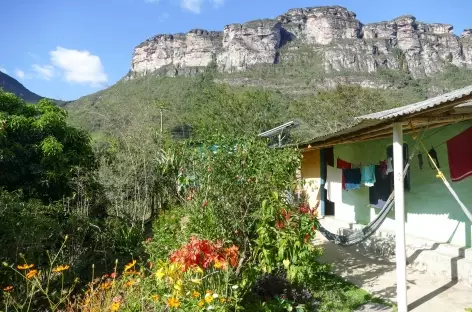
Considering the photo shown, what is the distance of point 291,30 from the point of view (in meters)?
68.6

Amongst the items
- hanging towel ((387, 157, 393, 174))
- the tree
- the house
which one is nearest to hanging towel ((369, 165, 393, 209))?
the house

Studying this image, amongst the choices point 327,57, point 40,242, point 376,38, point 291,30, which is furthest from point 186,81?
point 40,242

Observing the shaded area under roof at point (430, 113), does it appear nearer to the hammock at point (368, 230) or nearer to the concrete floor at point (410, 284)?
the hammock at point (368, 230)

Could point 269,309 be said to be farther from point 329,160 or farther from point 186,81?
point 186,81

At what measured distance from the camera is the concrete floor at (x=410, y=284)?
10.9 ft

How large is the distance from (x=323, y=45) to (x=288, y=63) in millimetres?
8215

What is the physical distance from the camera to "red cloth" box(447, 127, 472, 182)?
3861 millimetres

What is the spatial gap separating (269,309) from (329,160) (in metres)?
5.54

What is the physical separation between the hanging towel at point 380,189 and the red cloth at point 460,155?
1.33 meters

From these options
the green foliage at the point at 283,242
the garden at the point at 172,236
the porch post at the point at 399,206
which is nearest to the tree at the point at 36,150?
the garden at the point at 172,236

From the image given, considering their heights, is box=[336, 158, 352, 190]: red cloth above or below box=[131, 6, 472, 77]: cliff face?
below

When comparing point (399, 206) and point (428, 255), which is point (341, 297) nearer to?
point (399, 206)

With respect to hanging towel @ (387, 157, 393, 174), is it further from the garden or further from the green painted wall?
the garden

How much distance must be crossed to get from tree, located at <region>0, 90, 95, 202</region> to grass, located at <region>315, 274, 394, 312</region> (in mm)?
4494
